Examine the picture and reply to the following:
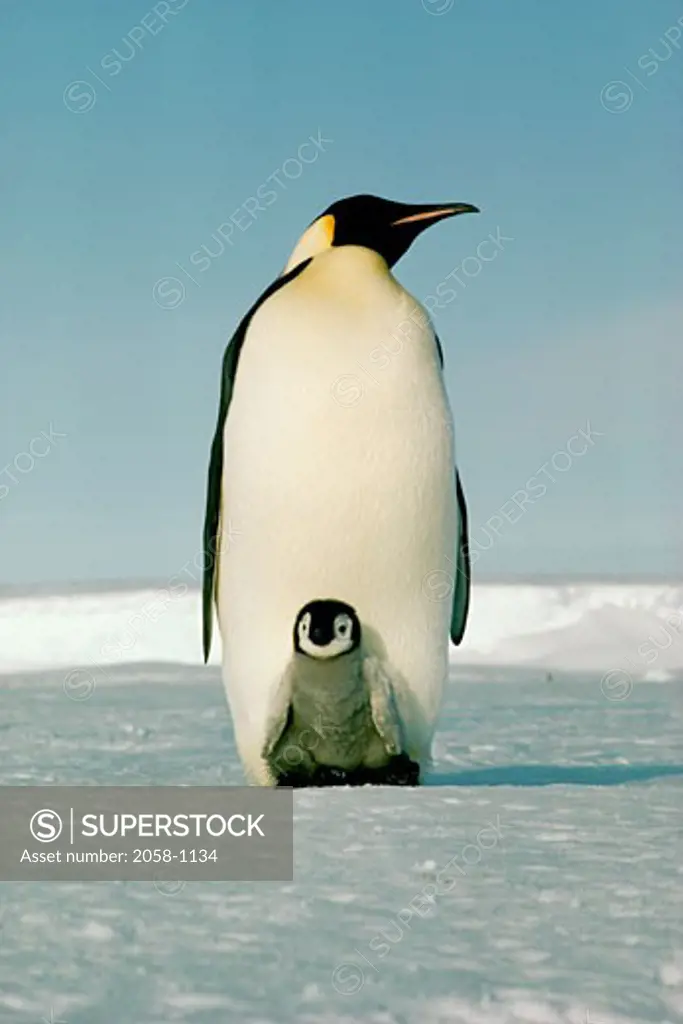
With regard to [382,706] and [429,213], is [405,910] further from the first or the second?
[429,213]

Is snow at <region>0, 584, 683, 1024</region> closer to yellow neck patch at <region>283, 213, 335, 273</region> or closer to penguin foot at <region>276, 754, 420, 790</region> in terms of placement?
penguin foot at <region>276, 754, 420, 790</region>

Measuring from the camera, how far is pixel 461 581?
2.93 m

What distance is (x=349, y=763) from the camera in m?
2.56

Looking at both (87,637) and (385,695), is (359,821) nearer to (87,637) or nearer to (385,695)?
Result: (385,695)

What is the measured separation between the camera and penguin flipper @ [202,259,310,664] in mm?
2748

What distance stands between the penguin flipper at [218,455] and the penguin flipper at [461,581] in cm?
51

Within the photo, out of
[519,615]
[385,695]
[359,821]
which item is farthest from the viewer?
[519,615]

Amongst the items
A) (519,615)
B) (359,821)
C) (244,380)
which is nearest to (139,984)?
(359,821)

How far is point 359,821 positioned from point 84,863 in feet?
1.46

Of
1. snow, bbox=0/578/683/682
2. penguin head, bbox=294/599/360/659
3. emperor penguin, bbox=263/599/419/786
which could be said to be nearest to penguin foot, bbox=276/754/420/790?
emperor penguin, bbox=263/599/419/786

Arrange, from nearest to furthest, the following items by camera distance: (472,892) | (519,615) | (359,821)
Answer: (472,892)
(359,821)
(519,615)

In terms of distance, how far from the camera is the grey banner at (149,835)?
1831mm

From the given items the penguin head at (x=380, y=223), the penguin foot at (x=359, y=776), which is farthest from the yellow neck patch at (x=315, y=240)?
the penguin foot at (x=359, y=776)

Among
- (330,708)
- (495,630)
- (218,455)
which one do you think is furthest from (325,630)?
(495,630)
